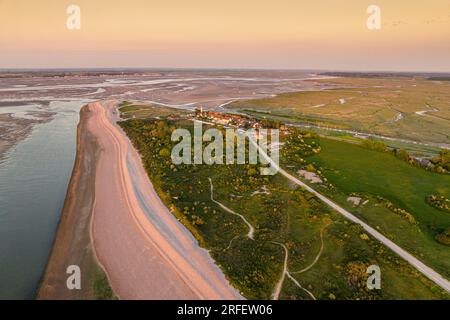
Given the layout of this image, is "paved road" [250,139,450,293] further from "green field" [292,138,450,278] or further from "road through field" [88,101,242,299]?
"road through field" [88,101,242,299]

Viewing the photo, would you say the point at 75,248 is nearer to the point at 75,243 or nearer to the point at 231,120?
the point at 75,243

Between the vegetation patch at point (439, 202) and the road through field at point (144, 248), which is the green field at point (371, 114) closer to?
the vegetation patch at point (439, 202)

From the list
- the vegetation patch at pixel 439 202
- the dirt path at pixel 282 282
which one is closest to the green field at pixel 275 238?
the dirt path at pixel 282 282

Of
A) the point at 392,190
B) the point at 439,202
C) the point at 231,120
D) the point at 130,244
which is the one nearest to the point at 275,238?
the point at 130,244

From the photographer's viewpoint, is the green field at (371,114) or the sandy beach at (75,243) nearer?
the sandy beach at (75,243)

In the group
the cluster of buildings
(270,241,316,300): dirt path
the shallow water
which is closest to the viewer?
(270,241,316,300): dirt path

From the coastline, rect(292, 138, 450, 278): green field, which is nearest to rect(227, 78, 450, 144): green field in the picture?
rect(292, 138, 450, 278): green field

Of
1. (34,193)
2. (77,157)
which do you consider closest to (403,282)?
(34,193)
